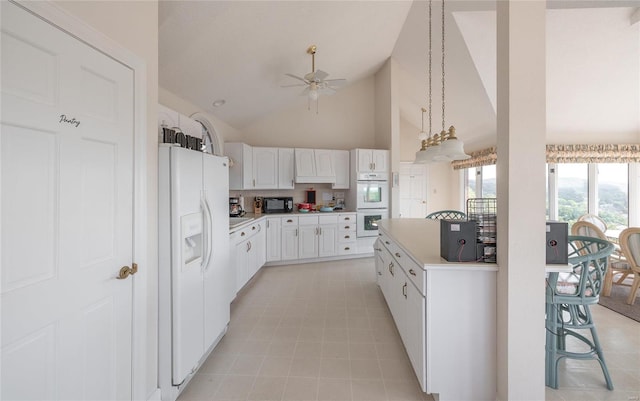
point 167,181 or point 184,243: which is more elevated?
point 167,181

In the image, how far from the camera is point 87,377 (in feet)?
3.97

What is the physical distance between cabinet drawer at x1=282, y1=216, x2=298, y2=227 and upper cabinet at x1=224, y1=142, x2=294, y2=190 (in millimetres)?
704

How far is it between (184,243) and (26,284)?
30.0 inches

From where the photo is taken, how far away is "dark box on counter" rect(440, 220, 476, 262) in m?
1.60

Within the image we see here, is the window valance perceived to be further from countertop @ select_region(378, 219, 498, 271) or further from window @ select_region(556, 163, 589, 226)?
countertop @ select_region(378, 219, 498, 271)

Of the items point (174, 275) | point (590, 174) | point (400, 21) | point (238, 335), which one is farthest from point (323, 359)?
point (590, 174)

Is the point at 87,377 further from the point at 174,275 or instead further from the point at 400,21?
the point at 400,21

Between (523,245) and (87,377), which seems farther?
(523,245)

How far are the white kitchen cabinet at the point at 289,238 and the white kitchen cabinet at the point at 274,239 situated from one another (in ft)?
0.23

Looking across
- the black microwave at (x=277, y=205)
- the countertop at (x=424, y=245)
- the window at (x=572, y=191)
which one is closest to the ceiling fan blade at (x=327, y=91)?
the black microwave at (x=277, y=205)

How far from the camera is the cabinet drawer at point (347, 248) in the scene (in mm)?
4992

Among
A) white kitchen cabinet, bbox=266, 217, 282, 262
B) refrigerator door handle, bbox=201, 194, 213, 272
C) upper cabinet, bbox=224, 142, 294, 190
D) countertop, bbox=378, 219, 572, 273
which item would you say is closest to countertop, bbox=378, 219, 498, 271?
countertop, bbox=378, 219, 572, 273

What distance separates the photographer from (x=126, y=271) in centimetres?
139

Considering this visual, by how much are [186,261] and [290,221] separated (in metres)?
2.95
